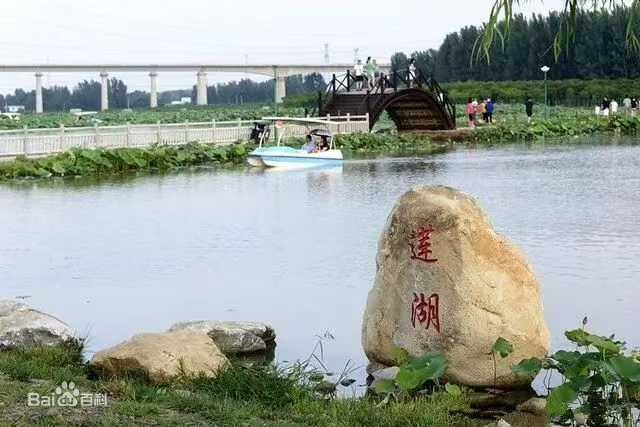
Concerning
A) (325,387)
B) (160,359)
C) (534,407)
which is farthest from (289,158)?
(534,407)

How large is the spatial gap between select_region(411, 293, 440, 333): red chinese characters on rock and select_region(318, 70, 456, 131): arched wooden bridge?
32058 millimetres

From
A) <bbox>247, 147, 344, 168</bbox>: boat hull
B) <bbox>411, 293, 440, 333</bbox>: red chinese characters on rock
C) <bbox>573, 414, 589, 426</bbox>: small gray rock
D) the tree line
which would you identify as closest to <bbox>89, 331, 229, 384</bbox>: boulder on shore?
<bbox>411, 293, 440, 333</bbox>: red chinese characters on rock

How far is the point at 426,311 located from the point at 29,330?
2874 mm

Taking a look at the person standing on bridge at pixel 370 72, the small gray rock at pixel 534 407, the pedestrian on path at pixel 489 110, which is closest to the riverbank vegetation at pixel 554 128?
the pedestrian on path at pixel 489 110

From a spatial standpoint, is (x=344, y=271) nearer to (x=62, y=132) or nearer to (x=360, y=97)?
(x=62, y=132)

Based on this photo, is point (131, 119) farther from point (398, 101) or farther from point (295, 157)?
point (295, 157)

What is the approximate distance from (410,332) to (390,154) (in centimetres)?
2689

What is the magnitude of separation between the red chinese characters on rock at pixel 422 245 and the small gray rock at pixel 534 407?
3.62 feet

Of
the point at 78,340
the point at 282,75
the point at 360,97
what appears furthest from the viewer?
the point at 282,75

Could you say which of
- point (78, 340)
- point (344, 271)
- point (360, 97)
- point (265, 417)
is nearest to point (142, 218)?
point (344, 271)

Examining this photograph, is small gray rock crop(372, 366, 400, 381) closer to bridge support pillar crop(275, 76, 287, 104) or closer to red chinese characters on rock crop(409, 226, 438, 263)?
red chinese characters on rock crop(409, 226, 438, 263)

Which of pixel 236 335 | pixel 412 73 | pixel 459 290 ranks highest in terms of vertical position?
pixel 412 73

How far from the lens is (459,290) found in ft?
24.2

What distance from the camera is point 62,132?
28.8 meters
